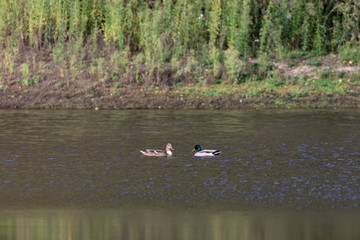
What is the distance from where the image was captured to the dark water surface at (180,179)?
8.05 metres

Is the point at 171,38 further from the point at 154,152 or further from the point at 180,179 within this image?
the point at 180,179

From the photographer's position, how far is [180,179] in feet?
35.3

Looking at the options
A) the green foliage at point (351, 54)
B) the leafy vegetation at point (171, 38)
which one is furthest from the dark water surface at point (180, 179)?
the green foliage at point (351, 54)

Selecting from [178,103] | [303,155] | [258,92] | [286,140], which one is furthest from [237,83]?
[303,155]

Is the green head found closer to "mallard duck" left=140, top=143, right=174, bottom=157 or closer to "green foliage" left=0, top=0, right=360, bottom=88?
"mallard duck" left=140, top=143, right=174, bottom=157

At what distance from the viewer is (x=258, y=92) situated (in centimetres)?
2112

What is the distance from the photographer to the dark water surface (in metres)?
8.05

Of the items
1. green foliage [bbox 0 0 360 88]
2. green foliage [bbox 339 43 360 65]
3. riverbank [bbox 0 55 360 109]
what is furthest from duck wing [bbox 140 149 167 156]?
green foliage [bbox 339 43 360 65]

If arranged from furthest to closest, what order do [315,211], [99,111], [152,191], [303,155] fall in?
[99,111]
[303,155]
[152,191]
[315,211]

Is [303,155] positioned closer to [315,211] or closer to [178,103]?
[315,211]

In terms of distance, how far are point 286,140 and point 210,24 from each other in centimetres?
1046

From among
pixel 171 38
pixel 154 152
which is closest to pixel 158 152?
pixel 154 152

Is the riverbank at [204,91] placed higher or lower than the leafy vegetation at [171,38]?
lower

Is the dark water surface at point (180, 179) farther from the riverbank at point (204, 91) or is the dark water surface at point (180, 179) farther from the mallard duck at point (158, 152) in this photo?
the riverbank at point (204, 91)
